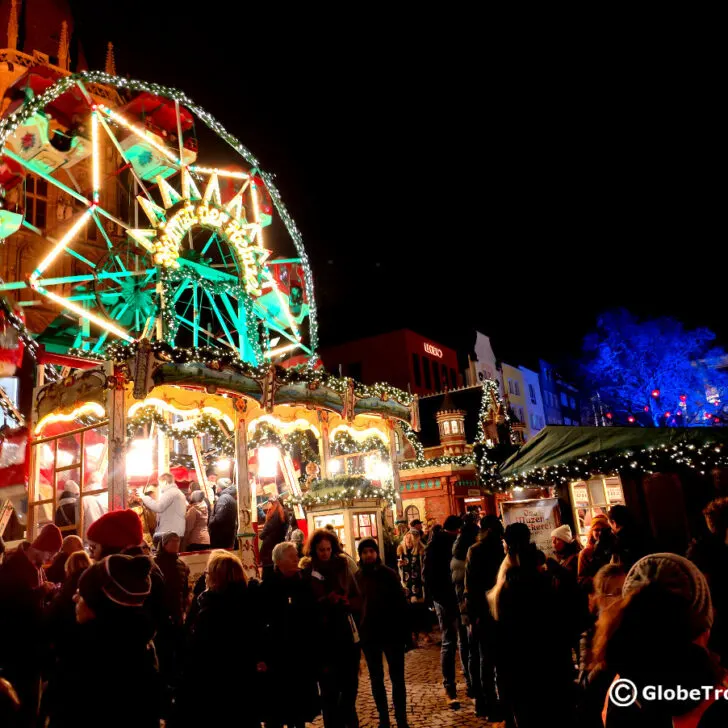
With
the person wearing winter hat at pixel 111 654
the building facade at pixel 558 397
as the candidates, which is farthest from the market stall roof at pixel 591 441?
the building facade at pixel 558 397

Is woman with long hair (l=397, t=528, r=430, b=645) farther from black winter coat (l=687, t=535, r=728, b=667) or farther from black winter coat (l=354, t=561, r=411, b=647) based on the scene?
black winter coat (l=687, t=535, r=728, b=667)

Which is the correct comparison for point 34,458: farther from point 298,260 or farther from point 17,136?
point 298,260

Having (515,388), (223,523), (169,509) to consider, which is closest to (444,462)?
(223,523)

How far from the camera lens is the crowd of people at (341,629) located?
2018mm

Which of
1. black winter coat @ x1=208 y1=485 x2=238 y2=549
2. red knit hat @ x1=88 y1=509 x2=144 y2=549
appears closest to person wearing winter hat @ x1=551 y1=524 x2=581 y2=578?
red knit hat @ x1=88 y1=509 x2=144 y2=549

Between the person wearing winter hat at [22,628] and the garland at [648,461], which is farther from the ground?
the garland at [648,461]

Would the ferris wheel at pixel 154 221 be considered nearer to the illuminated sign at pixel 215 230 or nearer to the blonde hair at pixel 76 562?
the illuminated sign at pixel 215 230

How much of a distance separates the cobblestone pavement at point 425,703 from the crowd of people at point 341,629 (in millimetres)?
159

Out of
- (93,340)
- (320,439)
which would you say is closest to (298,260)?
(320,439)

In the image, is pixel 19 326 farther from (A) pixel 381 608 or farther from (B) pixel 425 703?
(B) pixel 425 703

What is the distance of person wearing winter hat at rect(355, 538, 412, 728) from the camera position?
18.0 feet

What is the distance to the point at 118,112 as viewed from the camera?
1661 cm

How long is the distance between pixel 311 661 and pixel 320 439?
37.9 ft

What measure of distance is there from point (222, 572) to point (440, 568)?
13.0 feet
